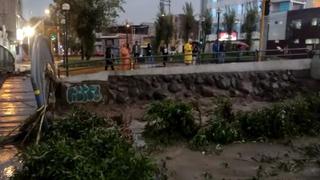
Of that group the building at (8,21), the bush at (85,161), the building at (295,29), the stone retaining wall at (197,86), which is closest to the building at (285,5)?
the building at (295,29)

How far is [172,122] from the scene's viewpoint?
13.8m

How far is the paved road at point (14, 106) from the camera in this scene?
1383cm

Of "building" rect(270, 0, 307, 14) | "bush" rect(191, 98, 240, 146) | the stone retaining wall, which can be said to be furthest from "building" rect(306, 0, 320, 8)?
"bush" rect(191, 98, 240, 146)

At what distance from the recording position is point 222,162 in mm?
11758

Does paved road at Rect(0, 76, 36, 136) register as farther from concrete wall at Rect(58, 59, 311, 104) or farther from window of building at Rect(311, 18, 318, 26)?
window of building at Rect(311, 18, 318, 26)

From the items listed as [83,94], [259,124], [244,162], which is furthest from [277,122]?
[83,94]

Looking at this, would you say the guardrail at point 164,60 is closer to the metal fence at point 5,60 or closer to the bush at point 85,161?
the metal fence at point 5,60

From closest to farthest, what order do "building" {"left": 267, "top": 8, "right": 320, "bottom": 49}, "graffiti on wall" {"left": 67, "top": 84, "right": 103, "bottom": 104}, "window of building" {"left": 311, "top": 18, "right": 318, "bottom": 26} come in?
"graffiti on wall" {"left": 67, "top": 84, "right": 103, "bottom": 104}, "building" {"left": 267, "top": 8, "right": 320, "bottom": 49}, "window of building" {"left": 311, "top": 18, "right": 318, "bottom": 26}

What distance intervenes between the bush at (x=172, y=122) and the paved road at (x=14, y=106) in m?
3.84

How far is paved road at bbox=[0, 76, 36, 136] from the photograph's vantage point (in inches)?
545

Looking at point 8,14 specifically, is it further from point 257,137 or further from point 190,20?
point 257,137

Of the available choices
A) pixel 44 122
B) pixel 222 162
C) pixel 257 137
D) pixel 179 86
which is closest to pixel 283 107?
pixel 257 137

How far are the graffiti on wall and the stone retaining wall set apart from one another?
0.10m

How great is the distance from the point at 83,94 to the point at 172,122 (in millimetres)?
9575
